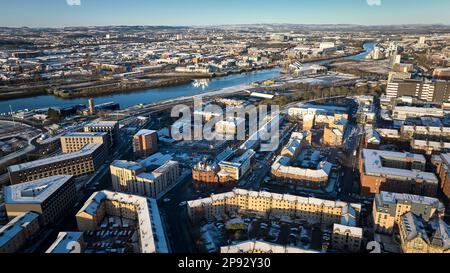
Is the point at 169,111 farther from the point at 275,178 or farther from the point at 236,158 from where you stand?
the point at 275,178

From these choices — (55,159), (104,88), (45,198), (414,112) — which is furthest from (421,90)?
(104,88)

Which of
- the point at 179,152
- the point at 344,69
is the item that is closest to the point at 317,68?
the point at 344,69

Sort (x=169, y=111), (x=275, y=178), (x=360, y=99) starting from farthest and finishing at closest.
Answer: (x=360, y=99), (x=169, y=111), (x=275, y=178)

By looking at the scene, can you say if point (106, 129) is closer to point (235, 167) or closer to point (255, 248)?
point (235, 167)

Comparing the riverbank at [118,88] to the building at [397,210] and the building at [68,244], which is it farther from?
the building at [397,210]

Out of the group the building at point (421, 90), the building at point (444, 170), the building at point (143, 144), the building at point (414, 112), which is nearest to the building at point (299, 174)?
the building at point (444, 170)
